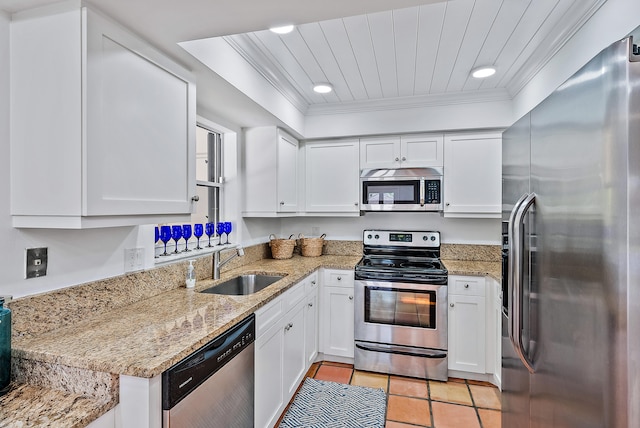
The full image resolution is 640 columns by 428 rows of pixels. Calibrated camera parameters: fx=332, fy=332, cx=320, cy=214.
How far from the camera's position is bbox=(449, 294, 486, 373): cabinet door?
103 inches

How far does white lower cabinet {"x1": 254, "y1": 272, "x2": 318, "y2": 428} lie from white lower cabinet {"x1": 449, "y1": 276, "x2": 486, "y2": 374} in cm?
113

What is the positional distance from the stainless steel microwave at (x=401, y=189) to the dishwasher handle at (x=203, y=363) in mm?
1848

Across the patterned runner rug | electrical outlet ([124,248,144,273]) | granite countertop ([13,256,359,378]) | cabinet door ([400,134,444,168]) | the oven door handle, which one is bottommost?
the patterned runner rug

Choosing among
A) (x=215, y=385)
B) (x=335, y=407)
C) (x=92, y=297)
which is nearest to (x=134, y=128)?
(x=92, y=297)

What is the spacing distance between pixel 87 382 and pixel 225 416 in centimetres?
59

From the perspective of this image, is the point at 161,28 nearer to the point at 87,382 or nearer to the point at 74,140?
the point at 74,140

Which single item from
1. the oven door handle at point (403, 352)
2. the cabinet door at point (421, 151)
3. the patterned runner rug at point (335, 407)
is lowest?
the patterned runner rug at point (335, 407)

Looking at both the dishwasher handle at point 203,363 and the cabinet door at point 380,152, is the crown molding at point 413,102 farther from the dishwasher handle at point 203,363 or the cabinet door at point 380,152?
the dishwasher handle at point 203,363

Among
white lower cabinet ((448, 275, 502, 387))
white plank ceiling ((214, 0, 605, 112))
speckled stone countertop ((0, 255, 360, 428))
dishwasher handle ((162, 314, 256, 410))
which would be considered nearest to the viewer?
speckled stone countertop ((0, 255, 360, 428))

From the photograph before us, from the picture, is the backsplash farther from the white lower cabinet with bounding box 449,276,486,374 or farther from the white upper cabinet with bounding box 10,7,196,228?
the white lower cabinet with bounding box 449,276,486,374

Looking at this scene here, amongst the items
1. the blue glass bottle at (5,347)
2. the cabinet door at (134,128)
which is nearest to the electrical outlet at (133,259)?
the cabinet door at (134,128)

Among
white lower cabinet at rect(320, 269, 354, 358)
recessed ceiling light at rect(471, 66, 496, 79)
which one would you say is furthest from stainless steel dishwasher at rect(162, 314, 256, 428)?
recessed ceiling light at rect(471, 66, 496, 79)

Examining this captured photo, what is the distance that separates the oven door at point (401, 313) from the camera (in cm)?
265

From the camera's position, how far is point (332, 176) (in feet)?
10.9
